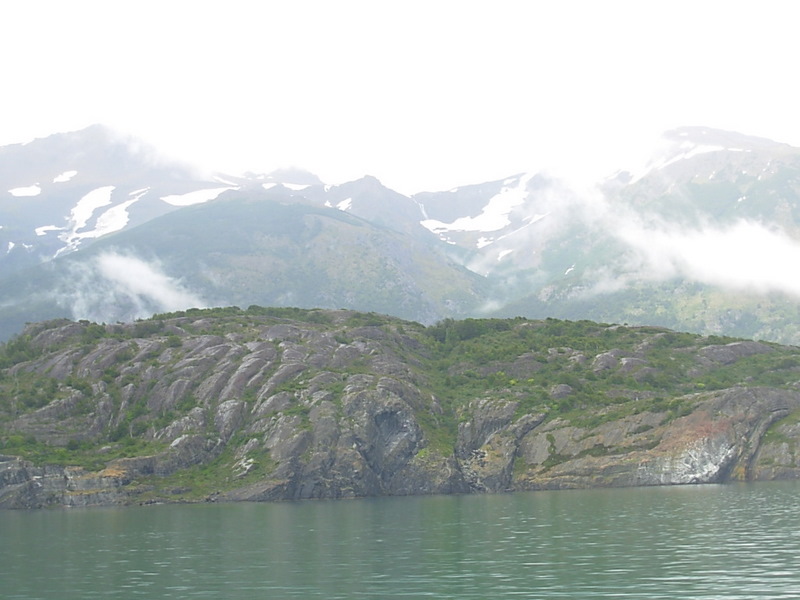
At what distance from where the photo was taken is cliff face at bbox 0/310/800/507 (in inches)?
5792

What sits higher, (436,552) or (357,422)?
(357,422)

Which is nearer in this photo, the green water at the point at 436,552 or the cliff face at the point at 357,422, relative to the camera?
the green water at the point at 436,552

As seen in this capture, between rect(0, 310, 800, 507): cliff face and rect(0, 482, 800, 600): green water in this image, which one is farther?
rect(0, 310, 800, 507): cliff face

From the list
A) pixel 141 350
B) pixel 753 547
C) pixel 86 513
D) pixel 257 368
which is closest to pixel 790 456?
pixel 753 547

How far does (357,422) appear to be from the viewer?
523 feet

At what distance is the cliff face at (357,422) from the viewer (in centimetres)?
14712

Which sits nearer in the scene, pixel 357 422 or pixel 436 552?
pixel 436 552

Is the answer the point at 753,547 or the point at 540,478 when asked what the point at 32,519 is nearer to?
the point at 540,478

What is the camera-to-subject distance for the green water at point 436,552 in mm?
56375

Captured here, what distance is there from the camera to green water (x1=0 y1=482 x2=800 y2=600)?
56.4 meters

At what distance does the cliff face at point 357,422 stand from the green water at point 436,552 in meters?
28.4

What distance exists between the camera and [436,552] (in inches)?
2859

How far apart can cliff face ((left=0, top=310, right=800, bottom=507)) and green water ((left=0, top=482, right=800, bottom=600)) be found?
2845 centimetres

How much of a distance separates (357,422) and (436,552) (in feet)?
287
